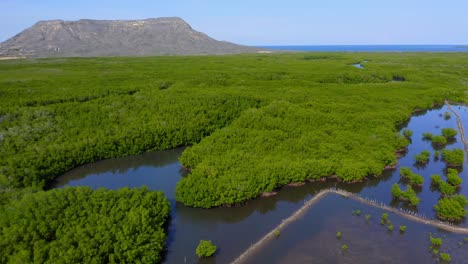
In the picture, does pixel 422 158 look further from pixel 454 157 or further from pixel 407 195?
pixel 407 195

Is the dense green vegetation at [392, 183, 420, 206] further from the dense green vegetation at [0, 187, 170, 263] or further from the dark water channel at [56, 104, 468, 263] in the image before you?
the dense green vegetation at [0, 187, 170, 263]

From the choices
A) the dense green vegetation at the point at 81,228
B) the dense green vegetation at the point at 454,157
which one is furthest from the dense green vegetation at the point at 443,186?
the dense green vegetation at the point at 81,228

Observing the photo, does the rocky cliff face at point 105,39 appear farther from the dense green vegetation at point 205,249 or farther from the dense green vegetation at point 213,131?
the dense green vegetation at point 205,249

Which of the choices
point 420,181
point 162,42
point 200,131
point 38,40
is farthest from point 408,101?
point 38,40

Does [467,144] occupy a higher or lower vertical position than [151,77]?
lower

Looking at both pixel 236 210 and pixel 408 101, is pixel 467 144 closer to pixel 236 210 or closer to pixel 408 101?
pixel 408 101

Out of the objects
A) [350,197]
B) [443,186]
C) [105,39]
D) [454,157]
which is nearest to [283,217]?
[350,197]
